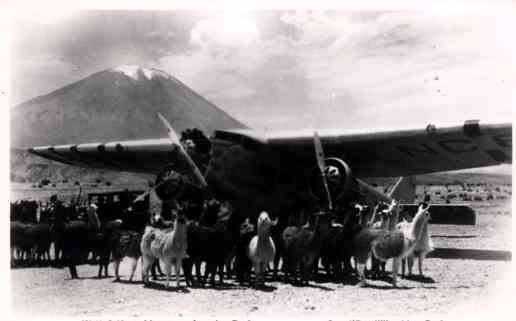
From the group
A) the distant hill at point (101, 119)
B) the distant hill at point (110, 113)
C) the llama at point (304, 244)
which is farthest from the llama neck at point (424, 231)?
the distant hill at point (101, 119)

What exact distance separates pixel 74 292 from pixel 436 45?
33.2 ft

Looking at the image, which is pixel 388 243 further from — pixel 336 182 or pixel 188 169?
pixel 188 169

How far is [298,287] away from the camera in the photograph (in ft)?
37.9

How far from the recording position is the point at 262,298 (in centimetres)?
1057

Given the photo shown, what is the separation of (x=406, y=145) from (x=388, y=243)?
4.12m

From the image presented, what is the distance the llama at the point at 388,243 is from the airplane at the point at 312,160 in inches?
74.6

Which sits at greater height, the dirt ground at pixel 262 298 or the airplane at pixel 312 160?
the airplane at pixel 312 160

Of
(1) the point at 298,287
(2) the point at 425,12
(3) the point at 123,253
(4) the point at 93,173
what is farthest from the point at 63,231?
(4) the point at 93,173

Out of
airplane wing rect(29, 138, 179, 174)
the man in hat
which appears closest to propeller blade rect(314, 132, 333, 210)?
airplane wing rect(29, 138, 179, 174)

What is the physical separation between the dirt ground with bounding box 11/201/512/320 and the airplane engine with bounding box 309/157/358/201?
216cm

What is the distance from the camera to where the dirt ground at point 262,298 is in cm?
1012

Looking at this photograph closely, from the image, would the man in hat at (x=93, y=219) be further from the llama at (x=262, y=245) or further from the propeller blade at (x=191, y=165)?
the llama at (x=262, y=245)

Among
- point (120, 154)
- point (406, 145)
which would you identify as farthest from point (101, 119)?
point (406, 145)

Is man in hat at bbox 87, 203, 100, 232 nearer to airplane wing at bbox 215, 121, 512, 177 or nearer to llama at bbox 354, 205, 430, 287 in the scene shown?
airplane wing at bbox 215, 121, 512, 177
